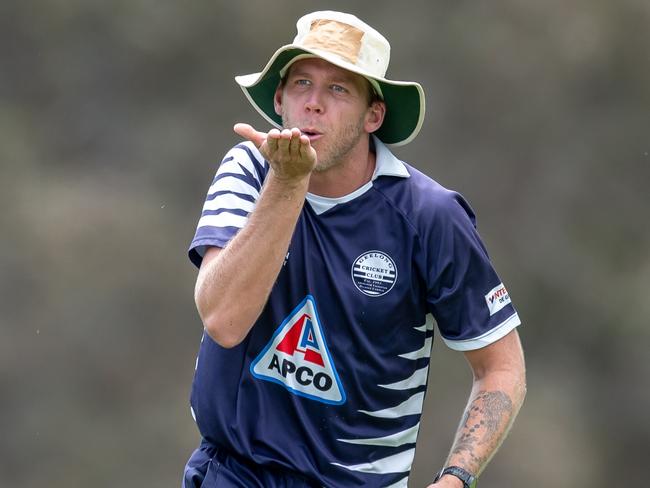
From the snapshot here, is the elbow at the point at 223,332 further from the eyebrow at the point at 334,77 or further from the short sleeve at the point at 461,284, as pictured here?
the eyebrow at the point at 334,77

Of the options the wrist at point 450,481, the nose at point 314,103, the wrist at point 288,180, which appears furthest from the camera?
the nose at point 314,103

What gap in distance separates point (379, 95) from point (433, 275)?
757mm

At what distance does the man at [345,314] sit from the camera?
4.86 metres

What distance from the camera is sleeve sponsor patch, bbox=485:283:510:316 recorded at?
505 centimetres

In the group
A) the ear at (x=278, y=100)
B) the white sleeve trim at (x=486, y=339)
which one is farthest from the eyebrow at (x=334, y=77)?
the white sleeve trim at (x=486, y=339)

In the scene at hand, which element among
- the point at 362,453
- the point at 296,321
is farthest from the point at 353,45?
the point at 362,453

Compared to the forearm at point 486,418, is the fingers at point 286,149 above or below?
above

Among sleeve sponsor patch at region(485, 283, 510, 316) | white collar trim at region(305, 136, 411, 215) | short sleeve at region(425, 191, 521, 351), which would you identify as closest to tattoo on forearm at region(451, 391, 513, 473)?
short sleeve at region(425, 191, 521, 351)

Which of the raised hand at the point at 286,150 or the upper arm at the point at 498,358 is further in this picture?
the upper arm at the point at 498,358

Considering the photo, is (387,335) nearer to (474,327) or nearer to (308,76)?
(474,327)

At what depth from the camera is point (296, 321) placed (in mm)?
4895

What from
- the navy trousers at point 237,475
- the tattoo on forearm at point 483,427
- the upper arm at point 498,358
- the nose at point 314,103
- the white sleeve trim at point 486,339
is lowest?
the navy trousers at point 237,475

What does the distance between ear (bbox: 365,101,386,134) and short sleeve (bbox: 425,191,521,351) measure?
1.31ft

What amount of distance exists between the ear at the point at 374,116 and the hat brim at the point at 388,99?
4 centimetres
